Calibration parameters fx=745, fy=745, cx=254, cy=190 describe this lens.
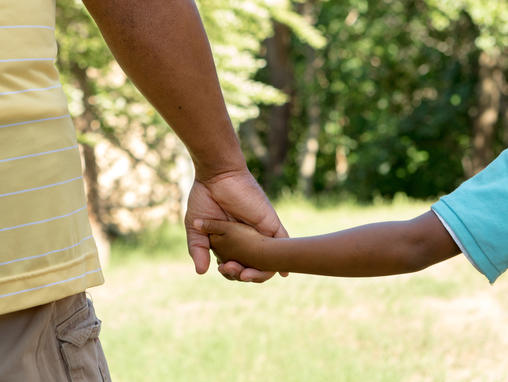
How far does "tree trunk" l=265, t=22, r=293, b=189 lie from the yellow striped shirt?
47.8ft

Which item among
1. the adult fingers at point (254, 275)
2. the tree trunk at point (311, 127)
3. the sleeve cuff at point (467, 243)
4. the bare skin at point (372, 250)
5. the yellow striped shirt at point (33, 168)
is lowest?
the tree trunk at point (311, 127)

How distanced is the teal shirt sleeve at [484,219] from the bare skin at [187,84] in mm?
473

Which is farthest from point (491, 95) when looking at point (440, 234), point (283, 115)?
point (440, 234)

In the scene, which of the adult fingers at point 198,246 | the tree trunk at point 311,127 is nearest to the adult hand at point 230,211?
the adult fingers at point 198,246

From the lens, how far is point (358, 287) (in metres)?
5.65

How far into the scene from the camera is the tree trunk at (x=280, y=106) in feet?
52.1

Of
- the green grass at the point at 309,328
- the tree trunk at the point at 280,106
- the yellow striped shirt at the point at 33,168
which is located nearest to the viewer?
the yellow striped shirt at the point at 33,168

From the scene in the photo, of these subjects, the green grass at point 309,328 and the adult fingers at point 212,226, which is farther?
the green grass at point 309,328

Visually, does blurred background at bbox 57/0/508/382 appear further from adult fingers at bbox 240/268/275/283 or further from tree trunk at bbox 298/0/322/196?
adult fingers at bbox 240/268/275/283

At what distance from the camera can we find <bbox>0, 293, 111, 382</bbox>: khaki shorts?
3.72ft

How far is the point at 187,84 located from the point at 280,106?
15.0 meters

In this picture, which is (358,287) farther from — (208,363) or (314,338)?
(208,363)

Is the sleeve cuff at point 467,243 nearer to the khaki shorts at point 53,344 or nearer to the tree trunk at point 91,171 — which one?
the khaki shorts at point 53,344

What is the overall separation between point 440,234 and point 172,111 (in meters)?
0.61
